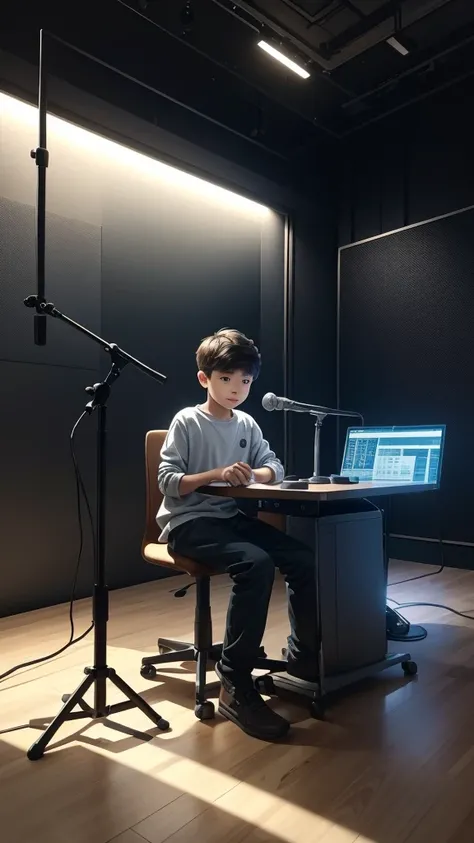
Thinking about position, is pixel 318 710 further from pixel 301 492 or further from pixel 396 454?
pixel 396 454

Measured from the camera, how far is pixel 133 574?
11.6 feet

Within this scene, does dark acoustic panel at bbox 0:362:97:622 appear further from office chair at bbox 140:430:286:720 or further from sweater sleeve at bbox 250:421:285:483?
sweater sleeve at bbox 250:421:285:483

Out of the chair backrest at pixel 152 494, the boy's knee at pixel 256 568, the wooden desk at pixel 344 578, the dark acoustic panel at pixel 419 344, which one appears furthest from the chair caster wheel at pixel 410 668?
the dark acoustic panel at pixel 419 344

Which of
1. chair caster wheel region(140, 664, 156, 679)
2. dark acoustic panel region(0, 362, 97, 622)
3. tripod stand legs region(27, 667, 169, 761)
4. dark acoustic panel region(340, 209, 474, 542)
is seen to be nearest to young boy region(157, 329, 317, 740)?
tripod stand legs region(27, 667, 169, 761)

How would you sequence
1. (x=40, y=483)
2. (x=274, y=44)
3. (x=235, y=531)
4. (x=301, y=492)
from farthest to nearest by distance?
(x=274, y=44), (x=40, y=483), (x=235, y=531), (x=301, y=492)

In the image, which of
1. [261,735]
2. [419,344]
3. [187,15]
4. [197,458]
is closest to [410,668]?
[261,735]

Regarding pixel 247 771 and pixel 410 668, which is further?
pixel 410 668

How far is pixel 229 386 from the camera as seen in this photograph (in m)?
2.02

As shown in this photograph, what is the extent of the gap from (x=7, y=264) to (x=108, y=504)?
140 cm

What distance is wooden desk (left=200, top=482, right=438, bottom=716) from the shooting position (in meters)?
1.87

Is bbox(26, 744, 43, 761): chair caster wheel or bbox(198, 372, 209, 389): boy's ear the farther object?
bbox(198, 372, 209, 389): boy's ear

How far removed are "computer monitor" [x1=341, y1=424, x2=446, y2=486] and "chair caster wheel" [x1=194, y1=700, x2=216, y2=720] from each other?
1.14 m

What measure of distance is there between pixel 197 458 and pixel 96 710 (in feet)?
2.65

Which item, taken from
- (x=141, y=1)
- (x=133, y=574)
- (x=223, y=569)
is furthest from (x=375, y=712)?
(x=141, y=1)
